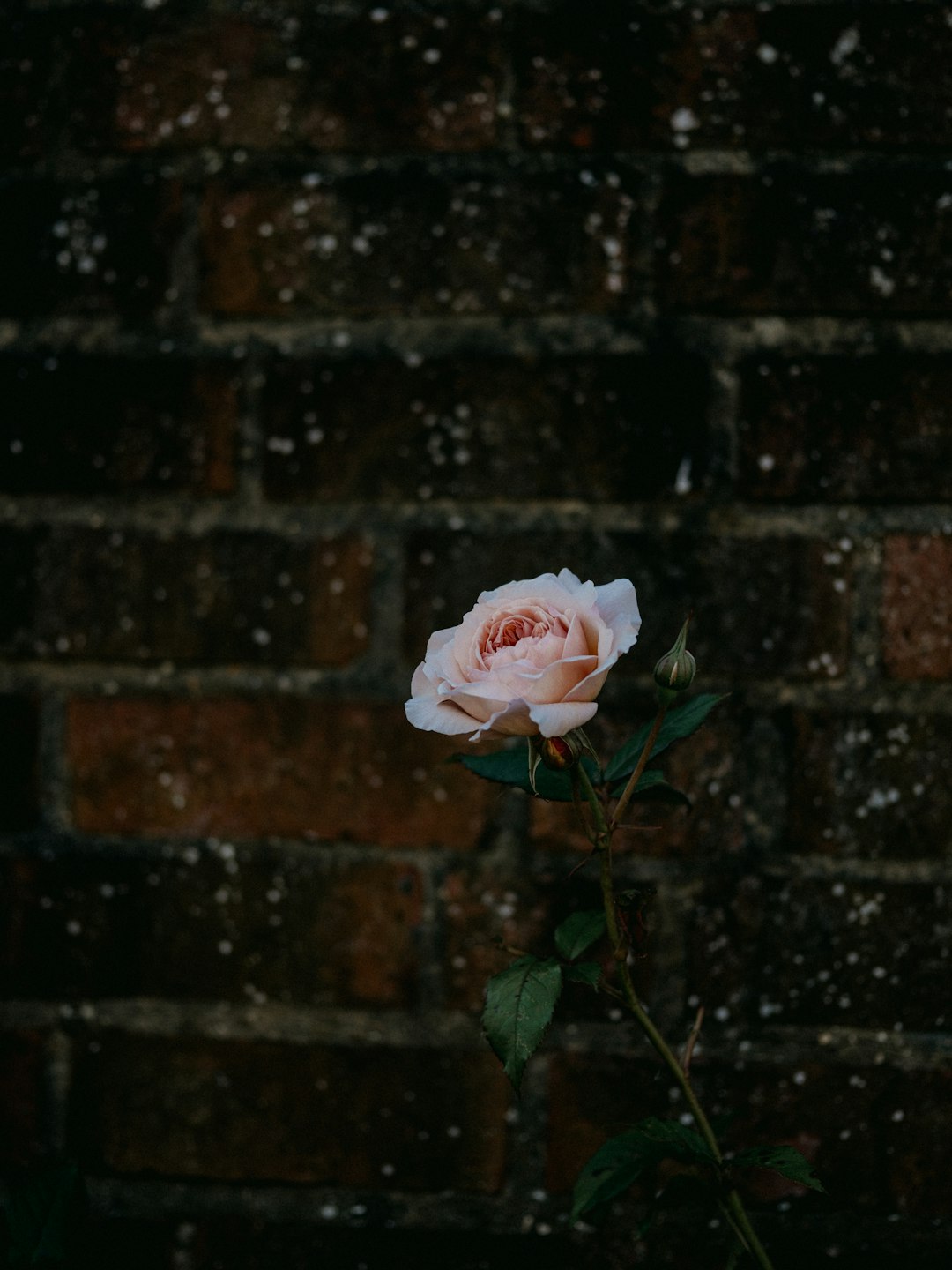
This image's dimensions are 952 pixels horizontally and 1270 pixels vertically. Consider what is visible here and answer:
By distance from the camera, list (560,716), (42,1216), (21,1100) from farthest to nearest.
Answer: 1. (21,1100)
2. (42,1216)
3. (560,716)

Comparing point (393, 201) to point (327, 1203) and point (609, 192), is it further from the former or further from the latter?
point (327, 1203)

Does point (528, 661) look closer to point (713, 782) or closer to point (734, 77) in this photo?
point (713, 782)

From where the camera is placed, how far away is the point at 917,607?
47cm

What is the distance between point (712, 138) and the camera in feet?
1.55

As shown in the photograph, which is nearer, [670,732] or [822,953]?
[670,732]

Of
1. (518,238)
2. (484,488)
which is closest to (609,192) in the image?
(518,238)

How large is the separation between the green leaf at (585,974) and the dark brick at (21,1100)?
13.1 inches

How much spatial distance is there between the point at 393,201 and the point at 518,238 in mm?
67

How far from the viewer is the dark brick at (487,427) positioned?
476mm

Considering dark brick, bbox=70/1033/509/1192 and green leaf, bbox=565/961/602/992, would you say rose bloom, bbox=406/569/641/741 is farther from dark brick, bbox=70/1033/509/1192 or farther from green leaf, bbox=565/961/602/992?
dark brick, bbox=70/1033/509/1192

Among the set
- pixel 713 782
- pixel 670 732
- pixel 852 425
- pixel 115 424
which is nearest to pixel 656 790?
pixel 670 732

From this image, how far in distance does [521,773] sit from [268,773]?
7.3 inches

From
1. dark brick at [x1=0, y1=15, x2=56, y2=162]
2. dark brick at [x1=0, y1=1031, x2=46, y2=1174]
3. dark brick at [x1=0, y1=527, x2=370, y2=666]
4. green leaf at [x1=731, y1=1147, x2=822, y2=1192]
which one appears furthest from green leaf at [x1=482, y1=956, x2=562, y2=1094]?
dark brick at [x1=0, y1=15, x2=56, y2=162]

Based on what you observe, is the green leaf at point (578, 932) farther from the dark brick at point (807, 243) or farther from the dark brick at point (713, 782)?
the dark brick at point (807, 243)
